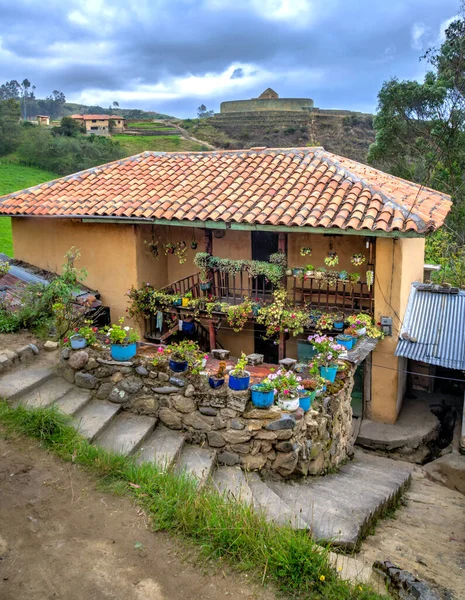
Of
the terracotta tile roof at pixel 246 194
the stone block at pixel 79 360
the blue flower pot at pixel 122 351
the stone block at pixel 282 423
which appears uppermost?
the terracotta tile roof at pixel 246 194

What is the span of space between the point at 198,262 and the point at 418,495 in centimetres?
675

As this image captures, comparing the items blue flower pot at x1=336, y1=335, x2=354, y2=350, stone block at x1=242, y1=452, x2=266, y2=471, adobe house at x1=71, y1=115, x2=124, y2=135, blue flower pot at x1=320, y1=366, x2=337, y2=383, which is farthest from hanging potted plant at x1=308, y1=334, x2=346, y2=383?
adobe house at x1=71, y1=115, x2=124, y2=135

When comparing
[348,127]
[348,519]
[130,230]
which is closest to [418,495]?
[348,519]

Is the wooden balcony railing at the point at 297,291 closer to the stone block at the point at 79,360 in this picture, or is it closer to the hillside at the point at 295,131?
the stone block at the point at 79,360

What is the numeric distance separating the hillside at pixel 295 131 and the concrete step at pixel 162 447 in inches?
1856

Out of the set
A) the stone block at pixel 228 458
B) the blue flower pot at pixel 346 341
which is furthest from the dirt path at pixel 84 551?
the blue flower pot at pixel 346 341

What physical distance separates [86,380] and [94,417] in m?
0.67

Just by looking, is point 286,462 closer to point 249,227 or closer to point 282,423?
point 282,423

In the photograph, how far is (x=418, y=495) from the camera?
7.84 meters

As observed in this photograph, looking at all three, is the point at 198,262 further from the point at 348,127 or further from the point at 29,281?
the point at 348,127

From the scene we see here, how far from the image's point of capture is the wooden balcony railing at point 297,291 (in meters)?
10.9

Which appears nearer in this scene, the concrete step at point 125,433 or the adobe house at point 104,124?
the concrete step at point 125,433

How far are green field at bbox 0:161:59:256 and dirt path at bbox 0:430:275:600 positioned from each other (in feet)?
63.4

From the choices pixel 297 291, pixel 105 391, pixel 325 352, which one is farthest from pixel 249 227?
pixel 105 391
